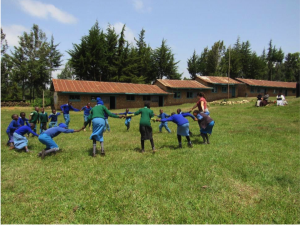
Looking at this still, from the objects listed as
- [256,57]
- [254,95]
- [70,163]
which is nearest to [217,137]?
[70,163]

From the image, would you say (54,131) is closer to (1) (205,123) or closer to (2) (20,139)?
(2) (20,139)

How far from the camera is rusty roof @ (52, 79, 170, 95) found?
1163 inches

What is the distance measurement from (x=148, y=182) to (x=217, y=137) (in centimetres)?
602

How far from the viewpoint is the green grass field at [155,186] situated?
376 cm

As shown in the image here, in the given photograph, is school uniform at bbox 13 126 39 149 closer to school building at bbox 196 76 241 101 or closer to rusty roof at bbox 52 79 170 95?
rusty roof at bbox 52 79 170 95

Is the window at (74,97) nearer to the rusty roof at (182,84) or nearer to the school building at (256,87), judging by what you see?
the rusty roof at (182,84)

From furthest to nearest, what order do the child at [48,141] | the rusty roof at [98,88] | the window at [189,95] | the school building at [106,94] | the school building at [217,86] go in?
the school building at [217,86]
the window at [189,95]
the rusty roof at [98,88]
the school building at [106,94]
the child at [48,141]

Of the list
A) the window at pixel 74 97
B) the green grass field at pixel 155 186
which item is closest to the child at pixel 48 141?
the green grass field at pixel 155 186

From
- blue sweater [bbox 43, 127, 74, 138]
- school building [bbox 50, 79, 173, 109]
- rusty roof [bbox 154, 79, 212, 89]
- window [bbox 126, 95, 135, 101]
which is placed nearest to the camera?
blue sweater [bbox 43, 127, 74, 138]

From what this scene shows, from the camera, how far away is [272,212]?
380 cm

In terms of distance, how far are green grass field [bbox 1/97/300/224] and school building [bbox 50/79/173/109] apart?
73.4 ft

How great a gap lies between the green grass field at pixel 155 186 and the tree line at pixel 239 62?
1966 inches

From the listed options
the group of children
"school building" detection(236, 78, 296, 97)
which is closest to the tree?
"school building" detection(236, 78, 296, 97)

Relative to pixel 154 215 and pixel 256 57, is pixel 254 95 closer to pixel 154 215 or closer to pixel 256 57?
pixel 256 57
